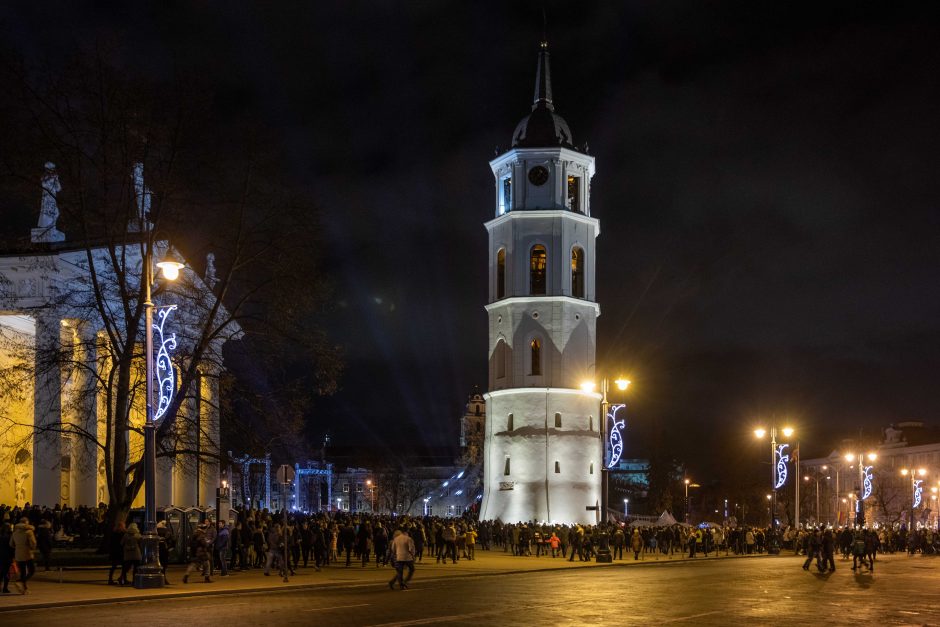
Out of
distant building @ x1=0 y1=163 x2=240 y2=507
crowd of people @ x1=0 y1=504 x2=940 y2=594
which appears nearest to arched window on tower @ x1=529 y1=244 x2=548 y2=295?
crowd of people @ x1=0 y1=504 x2=940 y2=594

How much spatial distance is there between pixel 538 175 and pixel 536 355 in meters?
12.3

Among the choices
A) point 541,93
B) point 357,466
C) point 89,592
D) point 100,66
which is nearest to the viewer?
point 89,592

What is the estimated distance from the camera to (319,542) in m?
36.5

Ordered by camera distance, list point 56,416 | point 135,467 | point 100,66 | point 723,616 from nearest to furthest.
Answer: point 723,616 → point 100,66 → point 135,467 → point 56,416

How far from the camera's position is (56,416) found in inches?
1725

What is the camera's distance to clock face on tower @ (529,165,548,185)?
7606 centimetres

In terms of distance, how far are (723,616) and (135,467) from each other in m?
21.7

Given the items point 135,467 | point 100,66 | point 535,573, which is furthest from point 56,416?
point 535,573

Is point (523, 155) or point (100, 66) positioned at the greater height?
point (523, 155)

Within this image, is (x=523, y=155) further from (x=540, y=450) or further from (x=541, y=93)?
(x=540, y=450)

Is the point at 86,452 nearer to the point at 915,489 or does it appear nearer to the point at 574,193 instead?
the point at 574,193

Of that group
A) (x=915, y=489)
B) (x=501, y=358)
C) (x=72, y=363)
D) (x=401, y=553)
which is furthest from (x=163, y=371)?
(x=915, y=489)

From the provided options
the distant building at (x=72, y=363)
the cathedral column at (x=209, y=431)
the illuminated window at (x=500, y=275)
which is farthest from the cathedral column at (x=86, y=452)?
the illuminated window at (x=500, y=275)

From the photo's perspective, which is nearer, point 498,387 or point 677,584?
point 677,584
